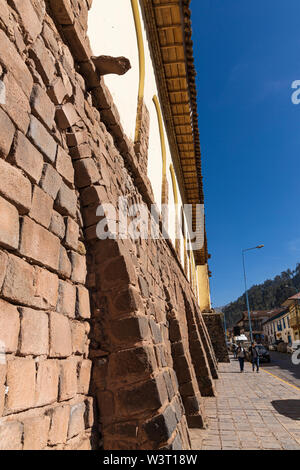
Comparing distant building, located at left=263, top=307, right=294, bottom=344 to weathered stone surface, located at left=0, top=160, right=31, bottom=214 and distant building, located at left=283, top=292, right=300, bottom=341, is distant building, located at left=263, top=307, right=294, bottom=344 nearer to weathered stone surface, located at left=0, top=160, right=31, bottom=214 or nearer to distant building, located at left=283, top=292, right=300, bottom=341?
distant building, located at left=283, top=292, right=300, bottom=341

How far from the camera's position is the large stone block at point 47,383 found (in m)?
1.82

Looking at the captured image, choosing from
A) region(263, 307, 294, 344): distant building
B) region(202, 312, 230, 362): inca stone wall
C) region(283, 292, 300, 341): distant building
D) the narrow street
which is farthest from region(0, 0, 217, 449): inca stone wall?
region(263, 307, 294, 344): distant building

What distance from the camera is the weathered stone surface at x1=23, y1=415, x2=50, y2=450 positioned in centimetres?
167

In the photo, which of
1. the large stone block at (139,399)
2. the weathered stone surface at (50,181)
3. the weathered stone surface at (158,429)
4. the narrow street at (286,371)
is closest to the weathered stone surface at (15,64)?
the weathered stone surface at (50,181)

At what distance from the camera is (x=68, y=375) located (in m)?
2.18

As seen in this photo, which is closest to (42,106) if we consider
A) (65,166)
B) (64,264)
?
(65,166)

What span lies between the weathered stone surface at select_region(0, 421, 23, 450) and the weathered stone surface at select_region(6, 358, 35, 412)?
0.07 metres

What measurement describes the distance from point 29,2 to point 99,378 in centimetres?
262

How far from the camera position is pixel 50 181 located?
87.6 inches

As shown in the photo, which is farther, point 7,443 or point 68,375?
point 68,375

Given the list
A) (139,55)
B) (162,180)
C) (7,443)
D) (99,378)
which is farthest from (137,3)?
(7,443)
